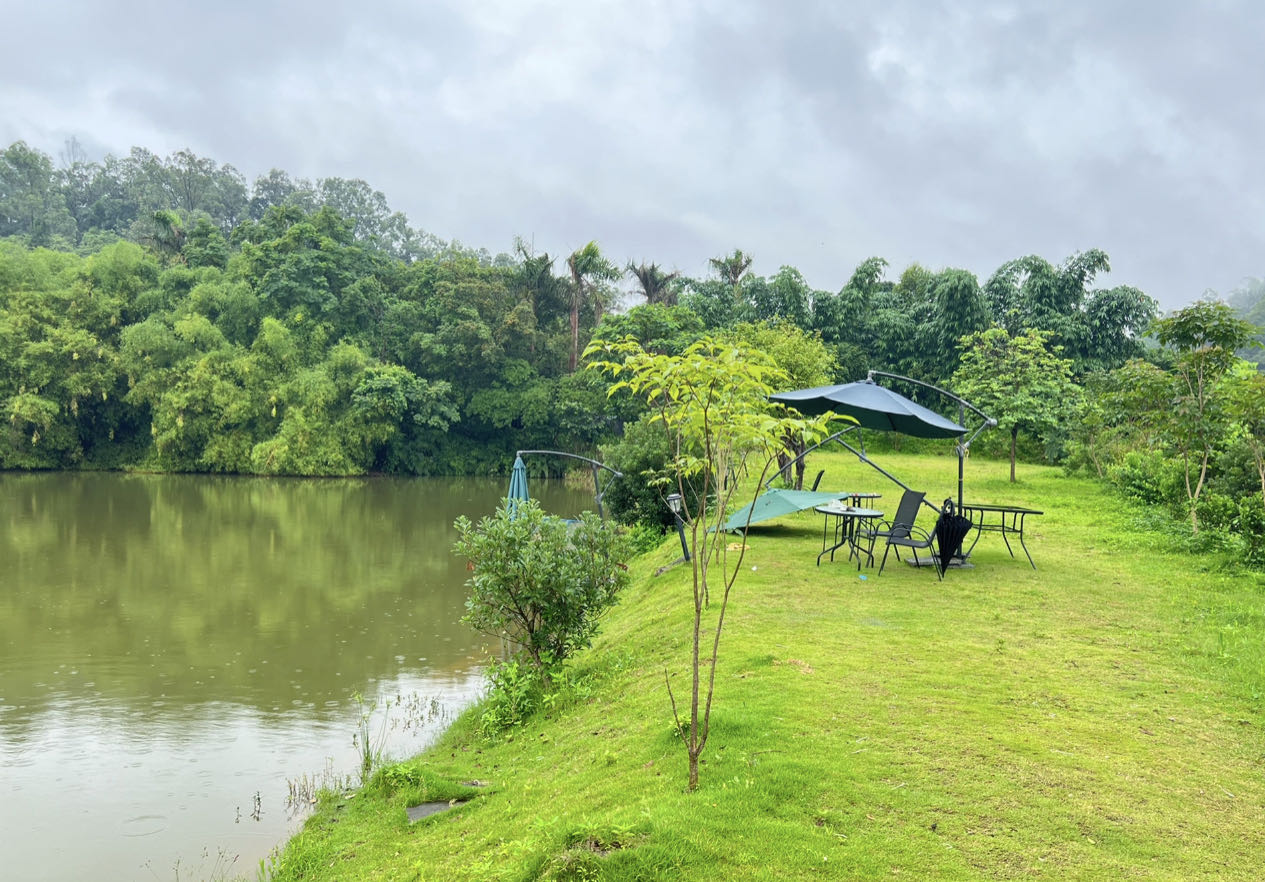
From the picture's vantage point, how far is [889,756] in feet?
13.5

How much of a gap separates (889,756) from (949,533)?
17.0ft

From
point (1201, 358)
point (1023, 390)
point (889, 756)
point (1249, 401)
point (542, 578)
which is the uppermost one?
point (1023, 390)

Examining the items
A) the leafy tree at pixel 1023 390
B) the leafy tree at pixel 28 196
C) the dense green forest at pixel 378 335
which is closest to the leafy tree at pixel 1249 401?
the leafy tree at pixel 1023 390

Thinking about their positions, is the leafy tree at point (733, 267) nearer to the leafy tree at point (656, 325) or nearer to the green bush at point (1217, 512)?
the leafy tree at point (656, 325)

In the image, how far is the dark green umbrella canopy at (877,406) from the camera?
9.07m

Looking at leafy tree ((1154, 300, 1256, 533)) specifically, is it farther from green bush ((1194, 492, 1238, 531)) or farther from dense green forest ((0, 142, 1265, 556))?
dense green forest ((0, 142, 1265, 556))

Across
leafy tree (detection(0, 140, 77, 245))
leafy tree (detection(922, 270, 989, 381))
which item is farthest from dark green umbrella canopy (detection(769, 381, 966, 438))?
leafy tree (detection(0, 140, 77, 245))

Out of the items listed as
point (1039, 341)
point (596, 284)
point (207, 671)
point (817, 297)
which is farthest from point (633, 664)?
point (596, 284)

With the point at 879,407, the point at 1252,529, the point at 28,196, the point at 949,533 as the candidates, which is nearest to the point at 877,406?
the point at 879,407

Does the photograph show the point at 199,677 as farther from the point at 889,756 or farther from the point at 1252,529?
the point at 1252,529

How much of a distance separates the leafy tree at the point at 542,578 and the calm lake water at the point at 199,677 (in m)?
1.57

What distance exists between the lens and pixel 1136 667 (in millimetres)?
5789

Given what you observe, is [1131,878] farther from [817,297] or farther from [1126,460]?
[817,297]

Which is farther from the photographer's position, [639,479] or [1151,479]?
[639,479]
